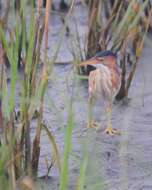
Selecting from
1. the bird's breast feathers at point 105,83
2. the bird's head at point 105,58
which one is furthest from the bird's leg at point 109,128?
the bird's head at point 105,58

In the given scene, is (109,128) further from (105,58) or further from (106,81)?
(105,58)

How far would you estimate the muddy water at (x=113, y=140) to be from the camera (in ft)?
12.9

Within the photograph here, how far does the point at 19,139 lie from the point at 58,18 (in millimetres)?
4196

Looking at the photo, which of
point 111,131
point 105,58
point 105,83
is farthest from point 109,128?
point 105,58

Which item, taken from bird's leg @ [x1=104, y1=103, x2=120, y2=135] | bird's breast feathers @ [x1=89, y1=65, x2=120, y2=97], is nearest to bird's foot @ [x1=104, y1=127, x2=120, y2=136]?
bird's leg @ [x1=104, y1=103, x2=120, y2=135]

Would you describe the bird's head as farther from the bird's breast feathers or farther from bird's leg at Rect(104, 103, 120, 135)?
bird's leg at Rect(104, 103, 120, 135)

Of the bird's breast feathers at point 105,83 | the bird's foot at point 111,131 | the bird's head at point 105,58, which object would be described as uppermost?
the bird's head at point 105,58

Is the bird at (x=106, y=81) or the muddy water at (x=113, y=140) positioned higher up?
the bird at (x=106, y=81)

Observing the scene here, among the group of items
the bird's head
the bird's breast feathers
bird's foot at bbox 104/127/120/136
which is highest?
the bird's head

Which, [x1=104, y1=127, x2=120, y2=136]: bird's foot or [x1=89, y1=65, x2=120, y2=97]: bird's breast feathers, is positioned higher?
[x1=89, y1=65, x2=120, y2=97]: bird's breast feathers

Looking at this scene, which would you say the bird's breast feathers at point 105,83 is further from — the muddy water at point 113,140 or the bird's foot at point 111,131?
the bird's foot at point 111,131

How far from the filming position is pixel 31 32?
3574mm

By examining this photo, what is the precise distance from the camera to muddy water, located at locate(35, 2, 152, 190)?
393 centimetres

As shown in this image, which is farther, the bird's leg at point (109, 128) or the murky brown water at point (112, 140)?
the bird's leg at point (109, 128)
